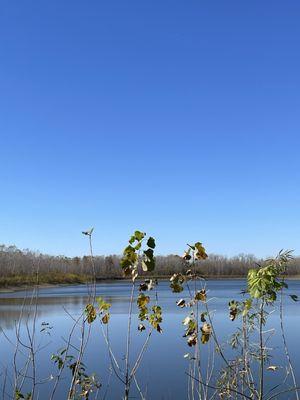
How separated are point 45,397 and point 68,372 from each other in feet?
A: 6.63

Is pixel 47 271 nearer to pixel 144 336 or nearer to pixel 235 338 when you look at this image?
pixel 144 336

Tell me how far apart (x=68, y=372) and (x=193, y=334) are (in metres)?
10.1

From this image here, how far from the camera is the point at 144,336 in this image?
17.2 m

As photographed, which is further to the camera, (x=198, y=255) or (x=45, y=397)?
(x=45, y=397)

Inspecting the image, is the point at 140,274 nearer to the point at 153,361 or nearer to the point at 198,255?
the point at 198,255

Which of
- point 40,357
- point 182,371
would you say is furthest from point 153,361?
point 40,357

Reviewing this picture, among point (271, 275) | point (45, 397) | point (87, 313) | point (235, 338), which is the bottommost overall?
point (45, 397)

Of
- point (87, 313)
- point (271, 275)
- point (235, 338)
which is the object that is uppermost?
point (271, 275)

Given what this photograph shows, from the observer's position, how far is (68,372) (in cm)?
1224

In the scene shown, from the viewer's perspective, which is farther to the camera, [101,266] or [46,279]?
[101,266]

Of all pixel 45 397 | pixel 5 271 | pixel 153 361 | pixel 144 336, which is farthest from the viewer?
pixel 5 271

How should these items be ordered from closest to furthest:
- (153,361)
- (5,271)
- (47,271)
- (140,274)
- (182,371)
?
(140,274) → (182,371) → (153,361) → (5,271) → (47,271)

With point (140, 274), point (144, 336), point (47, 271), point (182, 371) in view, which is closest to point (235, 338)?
point (140, 274)

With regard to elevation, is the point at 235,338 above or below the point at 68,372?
above
